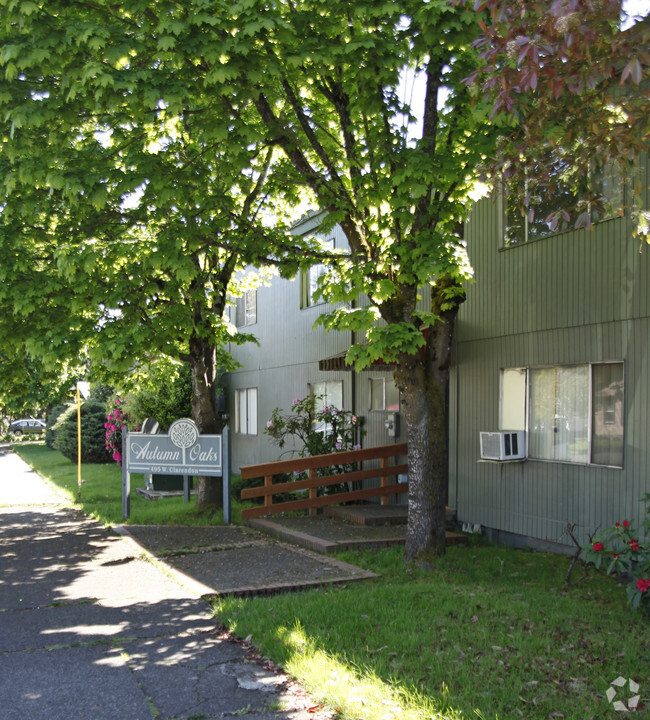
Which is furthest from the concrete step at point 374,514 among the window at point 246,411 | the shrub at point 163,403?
the window at point 246,411

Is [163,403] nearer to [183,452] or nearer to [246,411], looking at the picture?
[246,411]

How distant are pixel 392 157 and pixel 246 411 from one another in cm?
1466

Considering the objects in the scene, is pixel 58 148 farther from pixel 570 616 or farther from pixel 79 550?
pixel 570 616

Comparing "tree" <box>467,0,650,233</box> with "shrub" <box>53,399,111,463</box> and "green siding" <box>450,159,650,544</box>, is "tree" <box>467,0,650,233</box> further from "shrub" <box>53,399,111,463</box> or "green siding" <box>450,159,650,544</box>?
"shrub" <box>53,399,111,463</box>

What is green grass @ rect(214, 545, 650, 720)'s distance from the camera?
501cm

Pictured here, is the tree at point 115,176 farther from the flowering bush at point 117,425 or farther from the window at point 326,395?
the flowering bush at point 117,425

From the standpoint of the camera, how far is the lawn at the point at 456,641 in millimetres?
5008

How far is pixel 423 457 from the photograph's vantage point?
918 centimetres

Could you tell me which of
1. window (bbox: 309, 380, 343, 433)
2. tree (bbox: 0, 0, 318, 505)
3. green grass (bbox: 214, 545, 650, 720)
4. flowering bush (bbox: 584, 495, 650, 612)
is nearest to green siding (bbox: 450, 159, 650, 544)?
green grass (bbox: 214, 545, 650, 720)

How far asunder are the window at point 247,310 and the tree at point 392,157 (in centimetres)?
1175

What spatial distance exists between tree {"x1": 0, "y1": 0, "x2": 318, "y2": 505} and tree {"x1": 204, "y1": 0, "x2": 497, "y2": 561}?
62 cm

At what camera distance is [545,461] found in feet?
34.6

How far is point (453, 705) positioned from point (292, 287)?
47.2 ft

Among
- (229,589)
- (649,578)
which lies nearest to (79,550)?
(229,589)
